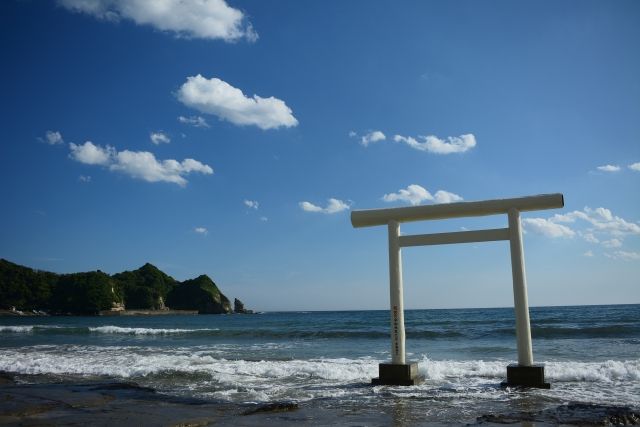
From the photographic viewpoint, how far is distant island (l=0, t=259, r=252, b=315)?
226 ft

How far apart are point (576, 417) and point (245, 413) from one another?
3.65 meters

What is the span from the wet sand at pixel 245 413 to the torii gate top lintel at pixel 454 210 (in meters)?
2.93

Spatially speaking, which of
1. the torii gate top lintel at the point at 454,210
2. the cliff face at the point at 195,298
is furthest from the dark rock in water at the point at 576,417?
the cliff face at the point at 195,298

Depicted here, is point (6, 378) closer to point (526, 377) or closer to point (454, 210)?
point (454, 210)

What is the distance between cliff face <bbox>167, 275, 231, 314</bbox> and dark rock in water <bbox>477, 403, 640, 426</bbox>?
275 ft

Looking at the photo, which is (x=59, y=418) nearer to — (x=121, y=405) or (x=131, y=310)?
(x=121, y=405)

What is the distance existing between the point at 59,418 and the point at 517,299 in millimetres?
6378

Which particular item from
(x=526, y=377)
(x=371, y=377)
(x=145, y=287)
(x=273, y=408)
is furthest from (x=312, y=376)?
(x=145, y=287)

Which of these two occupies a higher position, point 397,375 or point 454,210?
point 454,210

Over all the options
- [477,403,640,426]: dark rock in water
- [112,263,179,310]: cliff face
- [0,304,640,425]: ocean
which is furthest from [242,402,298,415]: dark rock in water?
[112,263,179,310]: cliff face

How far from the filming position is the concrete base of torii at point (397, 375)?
7.71 metres

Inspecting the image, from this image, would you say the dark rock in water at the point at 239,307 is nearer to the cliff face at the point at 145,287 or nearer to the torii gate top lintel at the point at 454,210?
the cliff face at the point at 145,287

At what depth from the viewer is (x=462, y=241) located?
7.69m

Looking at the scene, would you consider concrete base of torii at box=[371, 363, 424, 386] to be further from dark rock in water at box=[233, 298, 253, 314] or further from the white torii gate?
dark rock in water at box=[233, 298, 253, 314]
